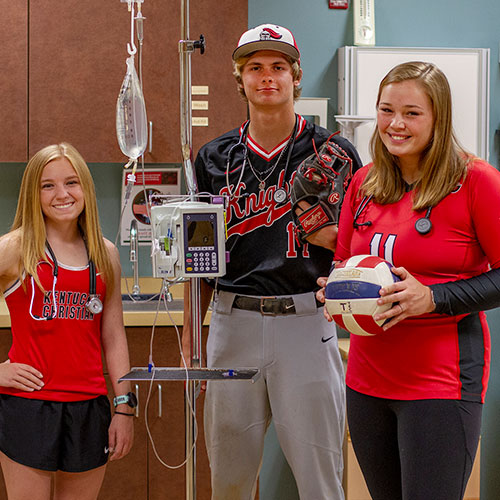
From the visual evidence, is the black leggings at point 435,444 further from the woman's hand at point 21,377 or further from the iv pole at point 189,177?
the woman's hand at point 21,377

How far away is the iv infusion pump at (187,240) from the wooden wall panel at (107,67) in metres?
1.38

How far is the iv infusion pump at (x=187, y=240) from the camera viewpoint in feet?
4.76

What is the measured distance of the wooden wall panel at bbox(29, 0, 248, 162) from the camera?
2.73m

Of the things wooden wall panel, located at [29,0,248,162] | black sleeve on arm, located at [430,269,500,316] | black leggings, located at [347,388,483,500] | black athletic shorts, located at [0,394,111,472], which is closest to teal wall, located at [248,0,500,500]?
wooden wall panel, located at [29,0,248,162]

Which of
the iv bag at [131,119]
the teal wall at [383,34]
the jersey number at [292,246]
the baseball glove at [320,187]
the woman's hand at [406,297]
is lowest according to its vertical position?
the woman's hand at [406,297]

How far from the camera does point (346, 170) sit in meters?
1.81

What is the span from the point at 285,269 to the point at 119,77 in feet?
4.37

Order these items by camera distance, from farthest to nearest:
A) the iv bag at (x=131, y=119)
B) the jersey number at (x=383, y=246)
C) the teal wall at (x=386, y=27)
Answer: the teal wall at (x=386, y=27) < the iv bag at (x=131, y=119) < the jersey number at (x=383, y=246)

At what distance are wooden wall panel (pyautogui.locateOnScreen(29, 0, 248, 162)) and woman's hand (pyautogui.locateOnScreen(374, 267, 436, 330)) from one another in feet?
5.27

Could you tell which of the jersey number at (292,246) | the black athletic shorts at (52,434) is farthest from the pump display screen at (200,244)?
the black athletic shorts at (52,434)

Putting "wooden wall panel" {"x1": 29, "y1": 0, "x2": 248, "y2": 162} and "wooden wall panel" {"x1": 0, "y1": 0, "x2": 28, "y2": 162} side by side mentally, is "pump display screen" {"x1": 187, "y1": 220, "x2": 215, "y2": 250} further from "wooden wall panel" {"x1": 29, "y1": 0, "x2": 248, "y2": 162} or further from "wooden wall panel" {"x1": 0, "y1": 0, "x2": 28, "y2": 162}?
"wooden wall panel" {"x1": 0, "y1": 0, "x2": 28, "y2": 162}

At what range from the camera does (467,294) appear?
1.38m

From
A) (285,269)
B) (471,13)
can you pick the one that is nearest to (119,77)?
(285,269)

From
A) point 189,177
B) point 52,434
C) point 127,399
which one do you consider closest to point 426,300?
point 189,177
